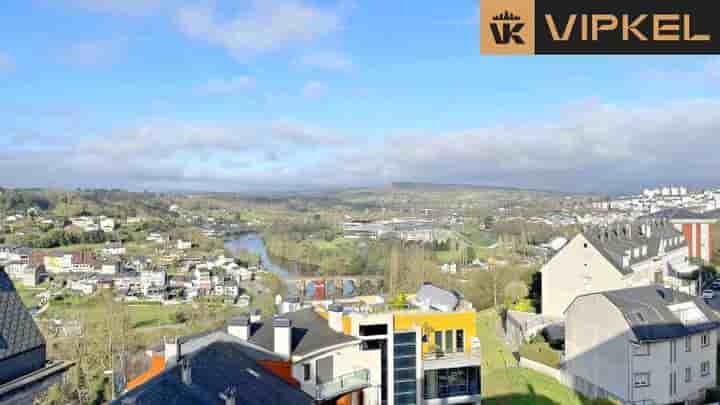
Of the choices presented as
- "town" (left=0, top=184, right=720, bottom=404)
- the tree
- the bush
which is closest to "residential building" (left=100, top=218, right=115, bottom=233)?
"town" (left=0, top=184, right=720, bottom=404)

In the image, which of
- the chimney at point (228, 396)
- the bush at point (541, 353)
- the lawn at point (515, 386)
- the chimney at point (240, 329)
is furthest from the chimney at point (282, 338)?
the bush at point (541, 353)

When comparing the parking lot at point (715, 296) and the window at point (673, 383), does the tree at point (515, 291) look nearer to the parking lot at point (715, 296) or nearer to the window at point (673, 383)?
the parking lot at point (715, 296)

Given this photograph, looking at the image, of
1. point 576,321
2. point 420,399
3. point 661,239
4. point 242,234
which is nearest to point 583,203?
point 242,234

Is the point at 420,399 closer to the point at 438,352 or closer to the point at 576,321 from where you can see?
the point at 438,352

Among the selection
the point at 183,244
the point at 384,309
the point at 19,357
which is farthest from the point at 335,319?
the point at 183,244

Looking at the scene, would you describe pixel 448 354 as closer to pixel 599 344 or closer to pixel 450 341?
pixel 450 341
